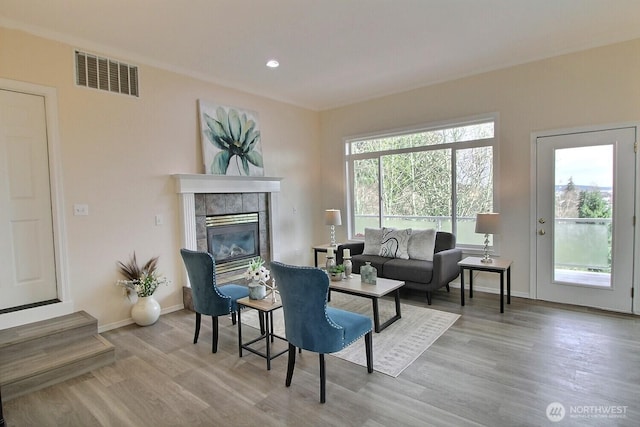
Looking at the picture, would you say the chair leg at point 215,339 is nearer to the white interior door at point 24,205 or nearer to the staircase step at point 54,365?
the staircase step at point 54,365

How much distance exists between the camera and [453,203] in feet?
16.4

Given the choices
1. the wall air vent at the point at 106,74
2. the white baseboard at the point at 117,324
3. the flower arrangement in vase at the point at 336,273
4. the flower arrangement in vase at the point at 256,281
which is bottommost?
the white baseboard at the point at 117,324

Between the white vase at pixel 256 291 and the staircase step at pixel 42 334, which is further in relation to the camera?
the white vase at pixel 256 291

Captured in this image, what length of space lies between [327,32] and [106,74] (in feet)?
7.84

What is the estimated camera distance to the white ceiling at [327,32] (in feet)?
9.68

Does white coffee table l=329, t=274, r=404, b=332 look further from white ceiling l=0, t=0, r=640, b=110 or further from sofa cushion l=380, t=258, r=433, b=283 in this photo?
white ceiling l=0, t=0, r=640, b=110

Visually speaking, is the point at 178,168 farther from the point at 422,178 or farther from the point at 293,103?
the point at 422,178

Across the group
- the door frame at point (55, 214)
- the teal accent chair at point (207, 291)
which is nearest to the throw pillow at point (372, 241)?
the teal accent chair at point (207, 291)

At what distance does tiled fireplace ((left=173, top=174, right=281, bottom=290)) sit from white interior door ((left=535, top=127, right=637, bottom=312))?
3662 millimetres

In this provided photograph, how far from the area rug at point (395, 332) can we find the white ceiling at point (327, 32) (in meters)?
2.99

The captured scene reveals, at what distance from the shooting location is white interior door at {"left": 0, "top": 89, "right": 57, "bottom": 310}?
3.16 metres

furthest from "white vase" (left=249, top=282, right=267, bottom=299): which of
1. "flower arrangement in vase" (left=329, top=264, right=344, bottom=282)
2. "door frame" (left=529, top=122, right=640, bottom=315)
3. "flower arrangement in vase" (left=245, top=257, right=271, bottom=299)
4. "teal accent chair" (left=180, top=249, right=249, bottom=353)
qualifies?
"door frame" (left=529, top=122, right=640, bottom=315)

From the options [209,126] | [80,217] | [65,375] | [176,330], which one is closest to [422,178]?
[209,126]
